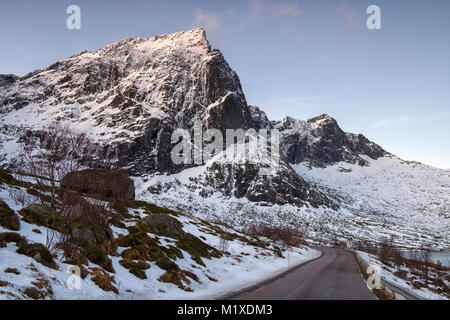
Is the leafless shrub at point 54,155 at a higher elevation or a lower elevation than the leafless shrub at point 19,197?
higher

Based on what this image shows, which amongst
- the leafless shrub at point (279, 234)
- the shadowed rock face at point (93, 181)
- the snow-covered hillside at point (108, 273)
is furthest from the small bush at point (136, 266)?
the leafless shrub at point (279, 234)

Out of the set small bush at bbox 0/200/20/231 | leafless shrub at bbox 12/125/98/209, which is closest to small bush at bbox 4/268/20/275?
small bush at bbox 0/200/20/231

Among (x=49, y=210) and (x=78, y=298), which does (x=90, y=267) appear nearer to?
(x=78, y=298)

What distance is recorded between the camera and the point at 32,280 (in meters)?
10.6

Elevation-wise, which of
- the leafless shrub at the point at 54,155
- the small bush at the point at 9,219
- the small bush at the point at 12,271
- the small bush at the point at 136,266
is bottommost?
the small bush at the point at 136,266

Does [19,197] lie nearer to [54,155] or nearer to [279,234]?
[54,155]

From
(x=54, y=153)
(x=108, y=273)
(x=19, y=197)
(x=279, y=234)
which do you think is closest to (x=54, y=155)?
(x=54, y=153)

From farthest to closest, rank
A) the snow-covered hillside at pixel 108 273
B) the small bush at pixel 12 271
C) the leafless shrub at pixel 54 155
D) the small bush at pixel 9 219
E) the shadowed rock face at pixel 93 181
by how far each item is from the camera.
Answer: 1. the shadowed rock face at pixel 93 181
2. the leafless shrub at pixel 54 155
3. the small bush at pixel 9 219
4. the snow-covered hillside at pixel 108 273
5. the small bush at pixel 12 271

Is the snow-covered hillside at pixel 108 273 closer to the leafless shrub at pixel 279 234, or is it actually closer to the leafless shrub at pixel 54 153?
the leafless shrub at pixel 54 153

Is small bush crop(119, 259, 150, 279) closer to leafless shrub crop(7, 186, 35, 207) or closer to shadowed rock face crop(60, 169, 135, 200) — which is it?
shadowed rock face crop(60, 169, 135, 200)

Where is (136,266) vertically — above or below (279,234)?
above

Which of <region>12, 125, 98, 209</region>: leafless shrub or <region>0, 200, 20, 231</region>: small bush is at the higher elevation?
<region>12, 125, 98, 209</region>: leafless shrub
